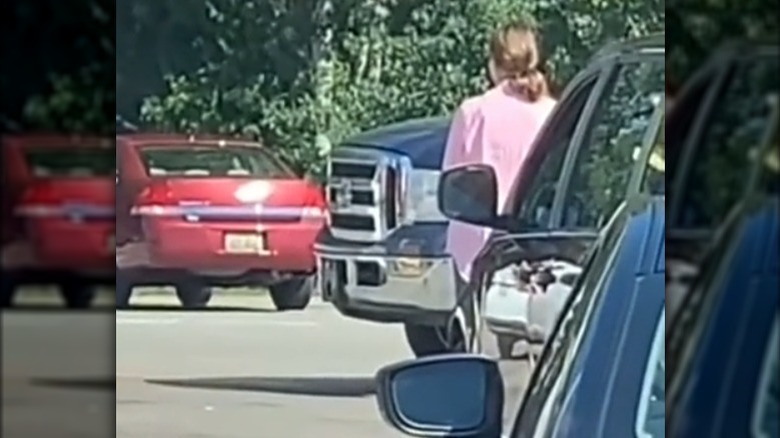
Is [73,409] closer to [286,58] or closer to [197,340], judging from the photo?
[197,340]

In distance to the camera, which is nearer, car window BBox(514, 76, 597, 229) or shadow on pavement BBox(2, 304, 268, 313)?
shadow on pavement BBox(2, 304, 268, 313)

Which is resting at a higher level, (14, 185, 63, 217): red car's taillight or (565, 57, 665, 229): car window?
(565, 57, 665, 229): car window

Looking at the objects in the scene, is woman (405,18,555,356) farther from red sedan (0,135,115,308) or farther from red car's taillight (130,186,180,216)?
red sedan (0,135,115,308)

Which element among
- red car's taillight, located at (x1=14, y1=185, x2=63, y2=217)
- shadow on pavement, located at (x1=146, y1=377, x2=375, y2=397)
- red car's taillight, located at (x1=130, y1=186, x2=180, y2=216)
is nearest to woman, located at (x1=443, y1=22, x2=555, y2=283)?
shadow on pavement, located at (x1=146, y1=377, x2=375, y2=397)

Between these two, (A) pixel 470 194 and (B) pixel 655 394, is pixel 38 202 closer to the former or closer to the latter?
(A) pixel 470 194

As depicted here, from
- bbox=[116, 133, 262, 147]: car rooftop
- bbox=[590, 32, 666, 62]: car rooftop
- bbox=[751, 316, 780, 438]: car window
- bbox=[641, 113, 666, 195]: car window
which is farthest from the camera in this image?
bbox=[116, 133, 262, 147]: car rooftop

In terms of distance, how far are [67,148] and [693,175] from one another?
4.14 feet

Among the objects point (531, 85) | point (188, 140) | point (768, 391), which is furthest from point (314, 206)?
point (768, 391)

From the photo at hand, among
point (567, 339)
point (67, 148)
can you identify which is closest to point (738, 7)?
point (567, 339)

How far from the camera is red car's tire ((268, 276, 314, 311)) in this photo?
4422 millimetres

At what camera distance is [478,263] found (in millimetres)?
4449

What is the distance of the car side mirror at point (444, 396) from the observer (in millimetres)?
4316

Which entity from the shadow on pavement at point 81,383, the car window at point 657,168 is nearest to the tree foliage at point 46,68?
the shadow on pavement at point 81,383

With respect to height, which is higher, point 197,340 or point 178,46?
point 178,46
